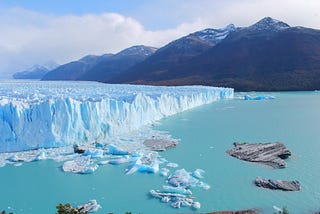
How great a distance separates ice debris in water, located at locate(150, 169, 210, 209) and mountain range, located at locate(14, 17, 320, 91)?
38933 millimetres

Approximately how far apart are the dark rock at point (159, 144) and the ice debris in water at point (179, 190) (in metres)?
2.65

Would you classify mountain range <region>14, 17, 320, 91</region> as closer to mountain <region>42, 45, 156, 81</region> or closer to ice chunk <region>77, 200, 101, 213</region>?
mountain <region>42, 45, 156, 81</region>

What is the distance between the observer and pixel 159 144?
10.8m

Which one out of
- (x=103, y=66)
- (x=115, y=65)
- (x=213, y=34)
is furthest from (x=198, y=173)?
(x=103, y=66)

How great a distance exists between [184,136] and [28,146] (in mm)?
5693

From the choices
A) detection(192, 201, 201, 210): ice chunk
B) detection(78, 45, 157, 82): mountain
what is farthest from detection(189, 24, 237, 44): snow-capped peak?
detection(192, 201, 201, 210): ice chunk

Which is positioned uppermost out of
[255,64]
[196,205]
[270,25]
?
[270,25]

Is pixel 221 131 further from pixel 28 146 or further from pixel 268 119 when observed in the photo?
pixel 28 146

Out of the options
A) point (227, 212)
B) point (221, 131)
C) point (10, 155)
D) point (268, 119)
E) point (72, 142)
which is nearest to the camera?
point (227, 212)

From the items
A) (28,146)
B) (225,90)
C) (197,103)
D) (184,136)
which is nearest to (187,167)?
(184,136)

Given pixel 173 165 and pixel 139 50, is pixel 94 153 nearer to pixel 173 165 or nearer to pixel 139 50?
pixel 173 165

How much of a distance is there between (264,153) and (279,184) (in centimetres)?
248

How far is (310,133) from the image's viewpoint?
501 inches

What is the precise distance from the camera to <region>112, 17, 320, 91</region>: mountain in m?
45.8
